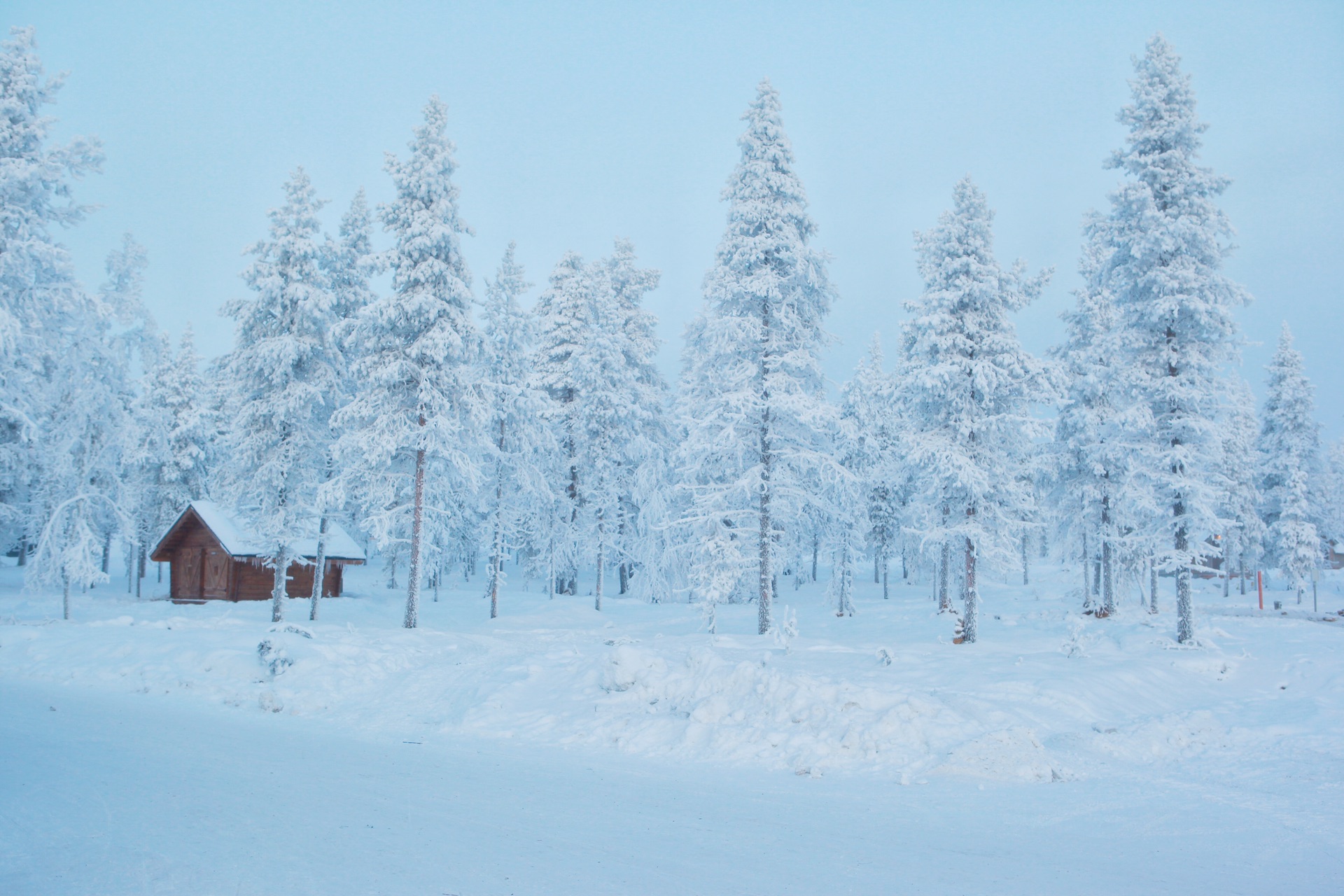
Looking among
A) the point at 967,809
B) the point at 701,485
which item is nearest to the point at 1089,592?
the point at 701,485

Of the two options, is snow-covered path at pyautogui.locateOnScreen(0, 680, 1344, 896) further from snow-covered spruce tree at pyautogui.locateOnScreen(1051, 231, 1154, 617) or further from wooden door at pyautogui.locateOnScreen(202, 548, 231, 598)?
wooden door at pyautogui.locateOnScreen(202, 548, 231, 598)

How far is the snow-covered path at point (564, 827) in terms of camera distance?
5.12m

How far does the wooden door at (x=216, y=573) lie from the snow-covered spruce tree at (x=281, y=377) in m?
13.7

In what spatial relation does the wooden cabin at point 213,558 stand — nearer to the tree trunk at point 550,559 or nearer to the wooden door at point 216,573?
the wooden door at point 216,573

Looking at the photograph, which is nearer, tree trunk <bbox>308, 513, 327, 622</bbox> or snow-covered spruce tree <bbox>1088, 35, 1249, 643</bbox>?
snow-covered spruce tree <bbox>1088, 35, 1249, 643</bbox>

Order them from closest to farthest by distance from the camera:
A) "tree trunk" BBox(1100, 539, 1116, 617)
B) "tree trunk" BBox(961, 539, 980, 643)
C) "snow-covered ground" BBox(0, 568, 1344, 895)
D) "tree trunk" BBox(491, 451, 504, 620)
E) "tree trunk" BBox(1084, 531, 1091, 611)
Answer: "snow-covered ground" BBox(0, 568, 1344, 895) < "tree trunk" BBox(961, 539, 980, 643) < "tree trunk" BBox(1100, 539, 1116, 617) < "tree trunk" BBox(491, 451, 504, 620) < "tree trunk" BBox(1084, 531, 1091, 611)

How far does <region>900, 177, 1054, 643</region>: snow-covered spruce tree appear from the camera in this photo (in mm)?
19344

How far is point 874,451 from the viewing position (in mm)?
36156

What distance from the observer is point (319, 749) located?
918 centimetres

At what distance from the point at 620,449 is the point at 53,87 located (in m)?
22.6

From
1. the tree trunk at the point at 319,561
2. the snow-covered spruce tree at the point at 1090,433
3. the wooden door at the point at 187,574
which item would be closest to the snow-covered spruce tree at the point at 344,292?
the tree trunk at the point at 319,561

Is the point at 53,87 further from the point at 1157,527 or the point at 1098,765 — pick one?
the point at 1157,527

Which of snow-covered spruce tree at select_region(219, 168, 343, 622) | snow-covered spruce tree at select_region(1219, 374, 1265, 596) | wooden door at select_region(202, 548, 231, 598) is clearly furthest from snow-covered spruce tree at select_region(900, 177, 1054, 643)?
wooden door at select_region(202, 548, 231, 598)

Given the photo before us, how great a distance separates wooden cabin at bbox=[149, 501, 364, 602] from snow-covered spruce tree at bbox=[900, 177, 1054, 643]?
2818 cm
